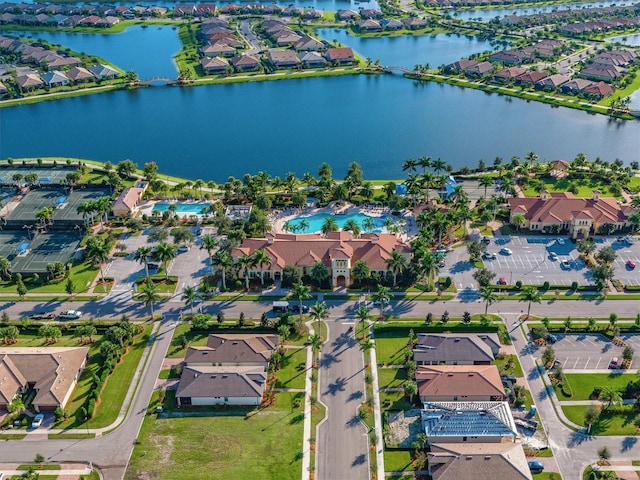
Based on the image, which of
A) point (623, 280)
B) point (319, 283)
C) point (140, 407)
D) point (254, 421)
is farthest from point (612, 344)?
point (140, 407)

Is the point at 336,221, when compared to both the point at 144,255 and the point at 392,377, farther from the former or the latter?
the point at 392,377

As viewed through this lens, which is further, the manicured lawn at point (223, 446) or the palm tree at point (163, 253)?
the palm tree at point (163, 253)

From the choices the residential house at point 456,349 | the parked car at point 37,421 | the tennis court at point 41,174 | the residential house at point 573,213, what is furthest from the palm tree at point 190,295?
the residential house at point 573,213

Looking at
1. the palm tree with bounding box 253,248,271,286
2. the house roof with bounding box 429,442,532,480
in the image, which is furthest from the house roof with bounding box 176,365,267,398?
the house roof with bounding box 429,442,532,480

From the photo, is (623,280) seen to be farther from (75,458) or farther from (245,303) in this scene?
(75,458)

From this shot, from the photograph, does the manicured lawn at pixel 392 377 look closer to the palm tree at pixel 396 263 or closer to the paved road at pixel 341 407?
the paved road at pixel 341 407

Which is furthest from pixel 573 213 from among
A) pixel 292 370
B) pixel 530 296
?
pixel 292 370
